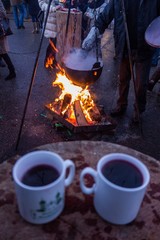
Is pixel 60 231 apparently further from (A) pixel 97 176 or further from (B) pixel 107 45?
(B) pixel 107 45

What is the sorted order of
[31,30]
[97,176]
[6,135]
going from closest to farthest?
[97,176] < [6,135] < [31,30]

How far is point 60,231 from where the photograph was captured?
959 millimetres

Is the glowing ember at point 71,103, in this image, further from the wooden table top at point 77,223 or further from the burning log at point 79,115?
the wooden table top at point 77,223

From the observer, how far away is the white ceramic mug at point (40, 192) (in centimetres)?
86

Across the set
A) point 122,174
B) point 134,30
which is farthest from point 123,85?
point 122,174

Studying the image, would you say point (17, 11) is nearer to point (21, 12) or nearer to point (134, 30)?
point (21, 12)

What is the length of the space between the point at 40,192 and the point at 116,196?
0.29 metres

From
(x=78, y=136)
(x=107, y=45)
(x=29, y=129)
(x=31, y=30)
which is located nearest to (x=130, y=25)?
(x=78, y=136)

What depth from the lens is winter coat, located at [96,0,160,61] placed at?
2600 mm

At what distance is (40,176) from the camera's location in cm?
95

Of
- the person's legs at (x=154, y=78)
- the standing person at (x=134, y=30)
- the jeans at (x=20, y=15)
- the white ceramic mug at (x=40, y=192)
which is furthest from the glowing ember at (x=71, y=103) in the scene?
the jeans at (x=20, y=15)

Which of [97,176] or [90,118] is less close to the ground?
[97,176]

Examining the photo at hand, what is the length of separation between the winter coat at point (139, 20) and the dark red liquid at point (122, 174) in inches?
84.4

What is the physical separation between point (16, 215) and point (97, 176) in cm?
40
